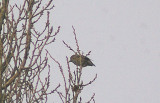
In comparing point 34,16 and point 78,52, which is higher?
point 34,16

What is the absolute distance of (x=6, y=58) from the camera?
435cm

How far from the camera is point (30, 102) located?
16.0 feet

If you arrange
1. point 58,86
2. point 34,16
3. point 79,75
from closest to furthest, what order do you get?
point 79,75, point 34,16, point 58,86

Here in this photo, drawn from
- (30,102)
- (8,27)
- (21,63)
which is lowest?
(30,102)

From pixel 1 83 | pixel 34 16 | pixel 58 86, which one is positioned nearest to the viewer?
pixel 1 83

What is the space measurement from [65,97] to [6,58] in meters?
1.20

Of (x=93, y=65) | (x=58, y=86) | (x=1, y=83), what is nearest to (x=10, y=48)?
(x=1, y=83)

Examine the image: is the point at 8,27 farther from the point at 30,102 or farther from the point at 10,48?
the point at 30,102

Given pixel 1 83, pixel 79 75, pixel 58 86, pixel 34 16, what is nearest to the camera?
pixel 79 75

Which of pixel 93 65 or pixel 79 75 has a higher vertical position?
pixel 93 65

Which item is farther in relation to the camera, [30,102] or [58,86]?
[58,86]

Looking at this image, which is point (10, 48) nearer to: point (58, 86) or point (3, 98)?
point (3, 98)

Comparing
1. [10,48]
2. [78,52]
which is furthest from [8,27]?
[78,52]

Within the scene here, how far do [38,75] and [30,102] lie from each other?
1.88 ft
